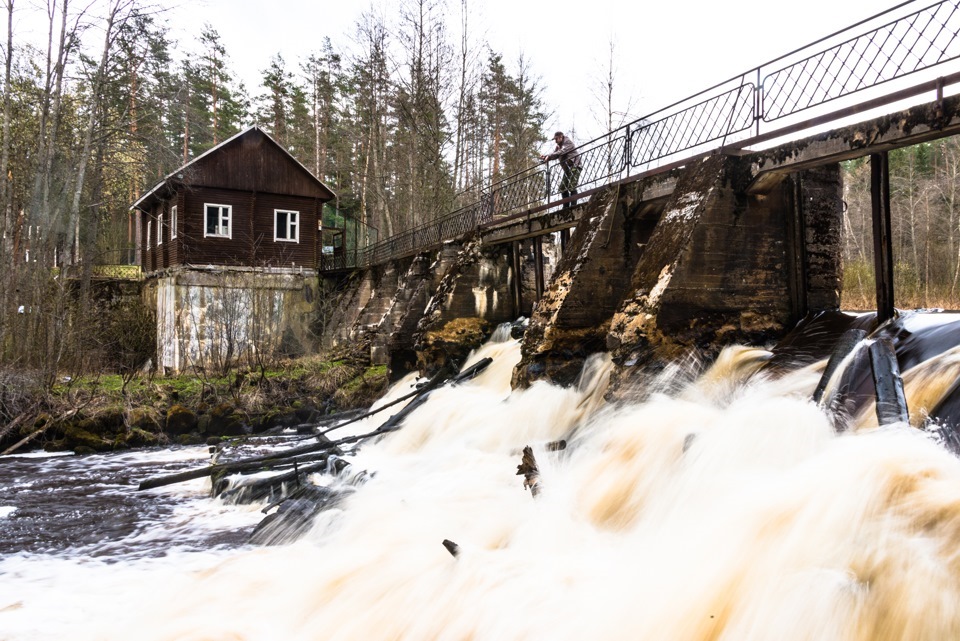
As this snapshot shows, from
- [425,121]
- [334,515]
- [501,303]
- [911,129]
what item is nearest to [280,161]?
[425,121]

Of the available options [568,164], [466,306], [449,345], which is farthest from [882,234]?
[466,306]

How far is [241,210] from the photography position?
2422 cm

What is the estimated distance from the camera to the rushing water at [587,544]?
123 inches

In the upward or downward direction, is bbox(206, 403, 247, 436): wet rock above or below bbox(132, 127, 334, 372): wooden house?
below

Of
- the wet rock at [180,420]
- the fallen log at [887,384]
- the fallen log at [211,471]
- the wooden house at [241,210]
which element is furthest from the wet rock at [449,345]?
the wooden house at [241,210]

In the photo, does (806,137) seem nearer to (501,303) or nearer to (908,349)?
(908,349)

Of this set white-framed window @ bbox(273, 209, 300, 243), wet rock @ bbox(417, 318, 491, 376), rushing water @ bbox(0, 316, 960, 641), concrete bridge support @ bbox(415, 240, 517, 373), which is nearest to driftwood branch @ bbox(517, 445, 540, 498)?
rushing water @ bbox(0, 316, 960, 641)

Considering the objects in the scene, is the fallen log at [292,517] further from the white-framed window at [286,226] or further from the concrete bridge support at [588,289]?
the white-framed window at [286,226]

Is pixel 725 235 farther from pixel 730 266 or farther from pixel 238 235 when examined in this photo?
pixel 238 235

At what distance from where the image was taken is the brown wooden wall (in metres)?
23.1

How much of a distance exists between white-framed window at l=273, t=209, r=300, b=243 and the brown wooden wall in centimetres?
14

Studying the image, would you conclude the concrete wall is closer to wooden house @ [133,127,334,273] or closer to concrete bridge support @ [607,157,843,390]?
wooden house @ [133,127,334,273]

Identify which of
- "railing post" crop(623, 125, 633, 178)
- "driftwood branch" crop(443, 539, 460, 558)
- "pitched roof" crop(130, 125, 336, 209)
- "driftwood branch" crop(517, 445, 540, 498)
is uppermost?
"pitched roof" crop(130, 125, 336, 209)

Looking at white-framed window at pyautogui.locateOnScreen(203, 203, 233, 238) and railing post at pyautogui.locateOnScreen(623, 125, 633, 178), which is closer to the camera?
railing post at pyautogui.locateOnScreen(623, 125, 633, 178)
